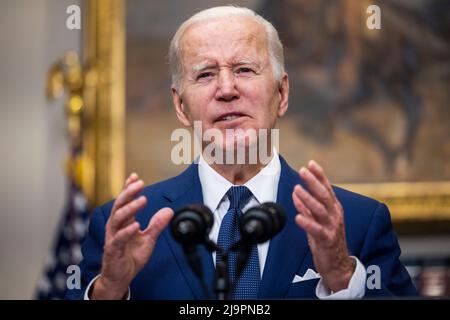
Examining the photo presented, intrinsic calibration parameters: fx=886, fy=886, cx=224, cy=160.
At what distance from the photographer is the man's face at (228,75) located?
2.47 meters

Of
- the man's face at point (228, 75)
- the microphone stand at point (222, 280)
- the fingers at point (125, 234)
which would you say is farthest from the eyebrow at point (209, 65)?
the microphone stand at point (222, 280)

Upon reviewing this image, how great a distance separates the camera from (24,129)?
16.2 feet

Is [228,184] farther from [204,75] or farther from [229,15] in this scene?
[229,15]

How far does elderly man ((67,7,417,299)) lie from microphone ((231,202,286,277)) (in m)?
0.16

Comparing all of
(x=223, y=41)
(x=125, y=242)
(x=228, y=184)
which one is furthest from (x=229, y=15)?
(x=125, y=242)

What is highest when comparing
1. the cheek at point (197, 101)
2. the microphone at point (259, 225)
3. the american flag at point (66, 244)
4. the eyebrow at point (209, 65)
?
the eyebrow at point (209, 65)

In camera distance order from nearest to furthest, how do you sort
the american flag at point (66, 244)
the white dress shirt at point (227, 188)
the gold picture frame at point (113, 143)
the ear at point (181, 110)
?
the white dress shirt at point (227, 188), the ear at point (181, 110), the american flag at point (66, 244), the gold picture frame at point (113, 143)

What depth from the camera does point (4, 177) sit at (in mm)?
4867

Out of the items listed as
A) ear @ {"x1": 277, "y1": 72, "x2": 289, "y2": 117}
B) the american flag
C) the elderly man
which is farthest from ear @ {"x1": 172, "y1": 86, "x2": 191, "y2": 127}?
the american flag

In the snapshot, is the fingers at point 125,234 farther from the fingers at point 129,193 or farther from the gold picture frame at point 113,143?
the gold picture frame at point 113,143

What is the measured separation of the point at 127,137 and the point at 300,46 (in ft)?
3.68

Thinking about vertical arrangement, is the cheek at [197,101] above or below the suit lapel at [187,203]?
above

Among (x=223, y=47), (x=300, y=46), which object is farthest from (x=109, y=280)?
Result: (x=300, y=46)
